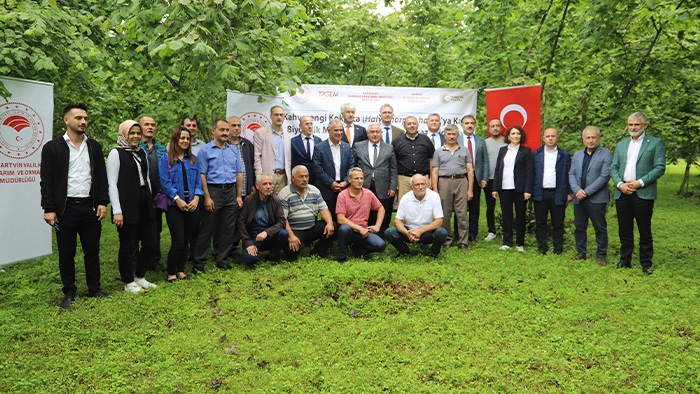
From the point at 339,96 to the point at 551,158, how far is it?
362 centimetres

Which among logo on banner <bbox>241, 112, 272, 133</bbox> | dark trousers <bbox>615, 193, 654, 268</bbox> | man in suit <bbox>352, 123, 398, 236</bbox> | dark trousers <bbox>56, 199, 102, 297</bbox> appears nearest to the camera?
dark trousers <bbox>56, 199, 102, 297</bbox>

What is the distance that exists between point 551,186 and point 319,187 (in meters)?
3.54

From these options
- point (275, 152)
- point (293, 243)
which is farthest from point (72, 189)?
point (275, 152)

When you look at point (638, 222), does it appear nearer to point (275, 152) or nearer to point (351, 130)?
point (351, 130)

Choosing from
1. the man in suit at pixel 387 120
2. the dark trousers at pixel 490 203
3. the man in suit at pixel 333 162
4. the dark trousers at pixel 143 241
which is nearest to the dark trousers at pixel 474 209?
the dark trousers at pixel 490 203

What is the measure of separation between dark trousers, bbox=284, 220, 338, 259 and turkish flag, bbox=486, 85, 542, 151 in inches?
141

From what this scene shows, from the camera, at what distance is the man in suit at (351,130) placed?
8.20 metres

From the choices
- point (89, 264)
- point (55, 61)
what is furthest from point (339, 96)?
point (89, 264)

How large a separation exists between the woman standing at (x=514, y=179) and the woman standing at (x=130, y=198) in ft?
17.0

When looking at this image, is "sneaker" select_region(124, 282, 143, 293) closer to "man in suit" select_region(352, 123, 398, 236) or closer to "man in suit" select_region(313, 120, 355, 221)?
"man in suit" select_region(313, 120, 355, 221)

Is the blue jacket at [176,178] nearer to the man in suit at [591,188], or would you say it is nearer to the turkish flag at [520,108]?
the turkish flag at [520,108]

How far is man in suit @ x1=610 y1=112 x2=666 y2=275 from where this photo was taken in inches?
267

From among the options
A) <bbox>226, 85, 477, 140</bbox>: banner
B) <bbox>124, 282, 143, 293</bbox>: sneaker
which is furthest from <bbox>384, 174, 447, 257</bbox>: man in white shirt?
<bbox>124, 282, 143, 293</bbox>: sneaker

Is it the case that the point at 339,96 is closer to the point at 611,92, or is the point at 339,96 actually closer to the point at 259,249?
the point at 259,249
